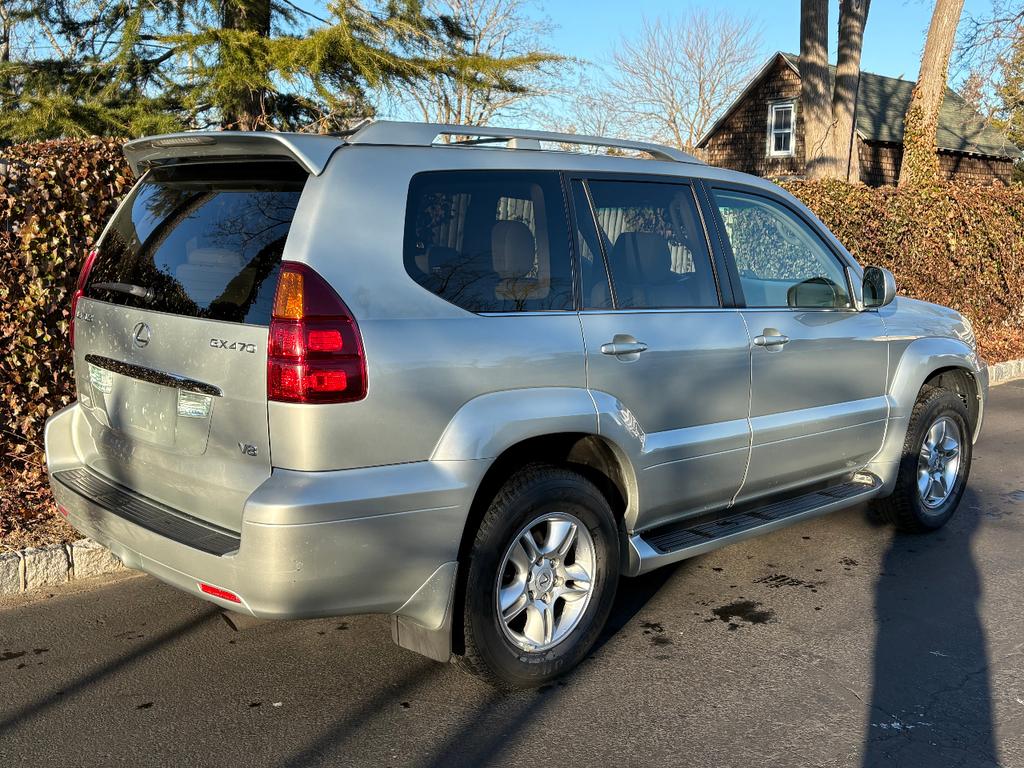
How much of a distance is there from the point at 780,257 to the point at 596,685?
237 centimetres

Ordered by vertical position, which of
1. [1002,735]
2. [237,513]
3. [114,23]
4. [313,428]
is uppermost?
[114,23]

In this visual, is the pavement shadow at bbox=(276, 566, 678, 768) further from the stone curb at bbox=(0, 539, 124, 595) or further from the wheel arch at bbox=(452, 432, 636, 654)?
the stone curb at bbox=(0, 539, 124, 595)

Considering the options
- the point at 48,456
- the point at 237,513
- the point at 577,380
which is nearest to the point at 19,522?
the point at 48,456

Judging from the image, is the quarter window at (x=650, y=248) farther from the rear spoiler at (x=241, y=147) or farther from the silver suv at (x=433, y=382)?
the rear spoiler at (x=241, y=147)

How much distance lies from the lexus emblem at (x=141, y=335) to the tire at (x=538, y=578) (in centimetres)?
130

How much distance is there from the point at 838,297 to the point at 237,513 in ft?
10.3

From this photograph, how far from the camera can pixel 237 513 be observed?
3045 millimetres

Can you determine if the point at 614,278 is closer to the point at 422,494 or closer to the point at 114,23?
the point at 422,494

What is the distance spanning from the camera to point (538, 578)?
11.7 ft

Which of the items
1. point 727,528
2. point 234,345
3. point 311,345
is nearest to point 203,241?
point 234,345

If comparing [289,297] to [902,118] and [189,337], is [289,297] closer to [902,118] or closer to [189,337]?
[189,337]

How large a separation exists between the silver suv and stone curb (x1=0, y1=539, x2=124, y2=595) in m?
0.87

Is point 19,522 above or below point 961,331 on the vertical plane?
below

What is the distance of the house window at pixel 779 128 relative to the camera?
33000mm
